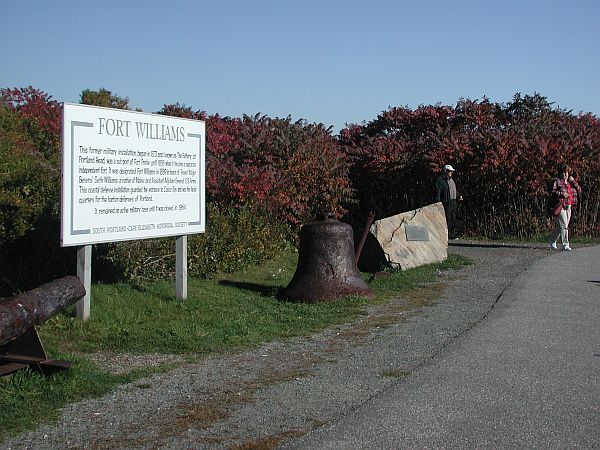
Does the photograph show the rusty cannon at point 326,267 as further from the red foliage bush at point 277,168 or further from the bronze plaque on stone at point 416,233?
the bronze plaque on stone at point 416,233

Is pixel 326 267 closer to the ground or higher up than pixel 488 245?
closer to the ground

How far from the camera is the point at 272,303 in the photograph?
11328 mm

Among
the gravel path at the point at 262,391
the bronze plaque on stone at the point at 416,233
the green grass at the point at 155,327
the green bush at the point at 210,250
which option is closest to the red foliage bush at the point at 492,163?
the bronze plaque on stone at the point at 416,233

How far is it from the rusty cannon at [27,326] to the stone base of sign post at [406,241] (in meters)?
7.77

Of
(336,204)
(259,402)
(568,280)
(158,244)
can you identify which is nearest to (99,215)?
(158,244)

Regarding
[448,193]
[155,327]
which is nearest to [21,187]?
[155,327]

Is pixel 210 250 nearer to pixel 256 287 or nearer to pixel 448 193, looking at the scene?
pixel 256 287

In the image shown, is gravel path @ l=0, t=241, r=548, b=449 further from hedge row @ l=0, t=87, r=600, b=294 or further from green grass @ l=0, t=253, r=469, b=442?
hedge row @ l=0, t=87, r=600, b=294

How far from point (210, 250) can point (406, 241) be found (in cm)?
388

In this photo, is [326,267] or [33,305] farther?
[326,267]

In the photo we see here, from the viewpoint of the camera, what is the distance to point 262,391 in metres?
6.93

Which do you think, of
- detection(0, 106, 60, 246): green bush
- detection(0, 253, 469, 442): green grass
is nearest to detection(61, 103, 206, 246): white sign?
detection(0, 253, 469, 442): green grass

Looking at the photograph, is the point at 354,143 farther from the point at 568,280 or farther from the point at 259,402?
the point at 259,402

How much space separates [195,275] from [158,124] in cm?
323
